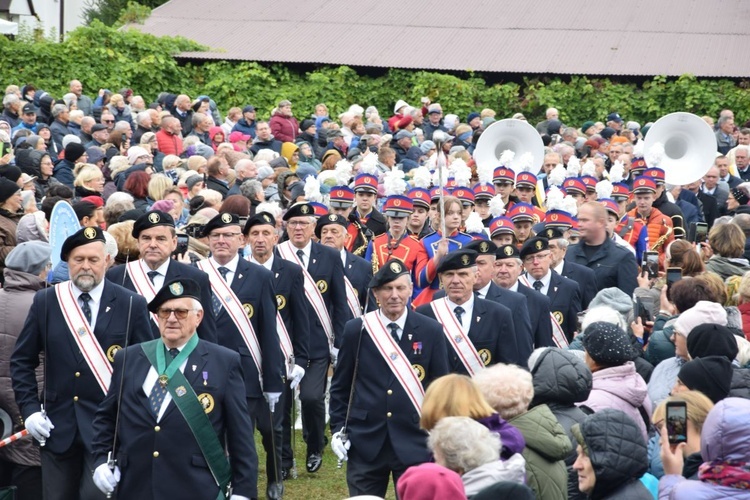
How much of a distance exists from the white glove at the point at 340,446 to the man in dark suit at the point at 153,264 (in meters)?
1.59

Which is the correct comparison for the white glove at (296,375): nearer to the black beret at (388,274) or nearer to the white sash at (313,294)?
the white sash at (313,294)

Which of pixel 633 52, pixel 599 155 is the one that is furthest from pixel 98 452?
pixel 633 52

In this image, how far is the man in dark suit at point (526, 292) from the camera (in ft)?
32.0

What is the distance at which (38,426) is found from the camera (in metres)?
7.52

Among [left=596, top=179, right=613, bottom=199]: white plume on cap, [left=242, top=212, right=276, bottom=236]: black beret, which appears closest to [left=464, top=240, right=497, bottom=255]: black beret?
[left=242, top=212, right=276, bottom=236]: black beret

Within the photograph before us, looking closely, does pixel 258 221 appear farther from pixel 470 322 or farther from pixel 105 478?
pixel 105 478

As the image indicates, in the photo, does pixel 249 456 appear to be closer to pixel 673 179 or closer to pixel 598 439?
pixel 598 439

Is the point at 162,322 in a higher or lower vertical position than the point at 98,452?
higher

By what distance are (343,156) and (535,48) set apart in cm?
1238

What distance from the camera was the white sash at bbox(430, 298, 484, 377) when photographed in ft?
28.1

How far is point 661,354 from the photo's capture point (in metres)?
8.32

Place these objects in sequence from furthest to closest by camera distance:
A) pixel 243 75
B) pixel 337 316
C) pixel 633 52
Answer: pixel 633 52
pixel 243 75
pixel 337 316

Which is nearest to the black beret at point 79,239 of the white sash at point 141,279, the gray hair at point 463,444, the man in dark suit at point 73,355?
the man in dark suit at point 73,355

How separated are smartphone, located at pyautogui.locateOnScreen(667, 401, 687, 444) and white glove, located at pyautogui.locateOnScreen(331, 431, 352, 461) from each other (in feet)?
8.49
